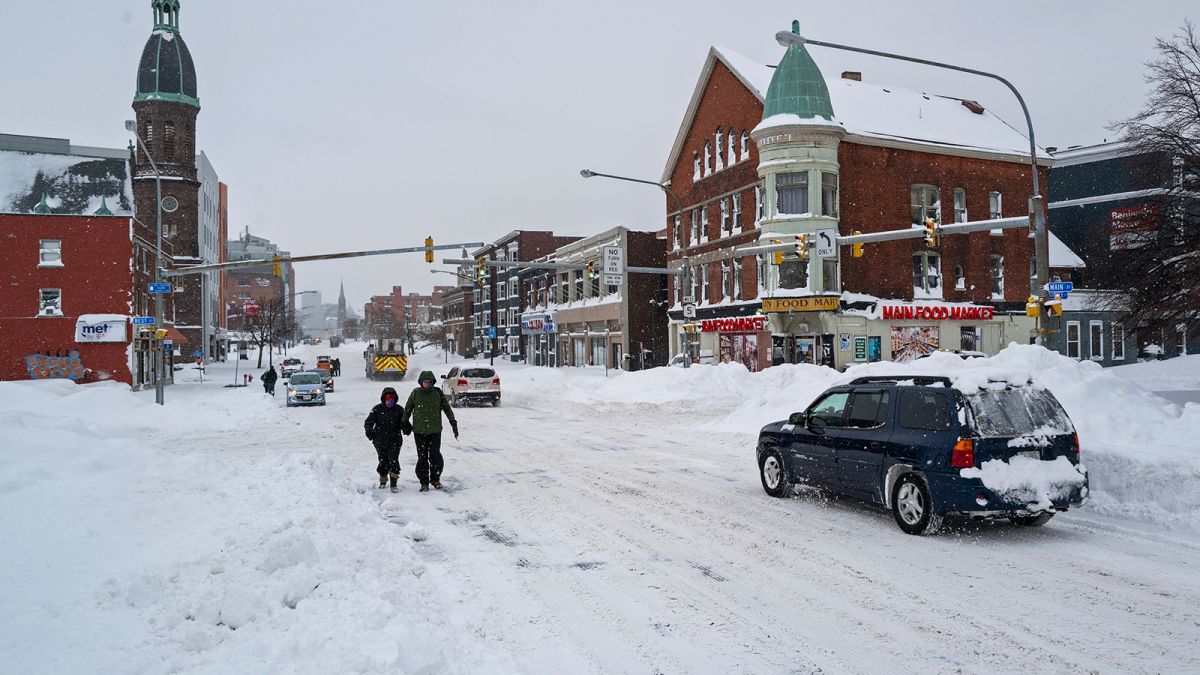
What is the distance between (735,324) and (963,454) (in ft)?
113

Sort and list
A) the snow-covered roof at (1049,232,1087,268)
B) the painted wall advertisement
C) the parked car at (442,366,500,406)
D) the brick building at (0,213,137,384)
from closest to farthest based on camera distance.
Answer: the parked car at (442,366,500,406)
the brick building at (0,213,137,384)
the painted wall advertisement
the snow-covered roof at (1049,232,1087,268)

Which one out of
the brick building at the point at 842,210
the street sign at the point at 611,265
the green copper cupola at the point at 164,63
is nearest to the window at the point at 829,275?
the brick building at the point at 842,210

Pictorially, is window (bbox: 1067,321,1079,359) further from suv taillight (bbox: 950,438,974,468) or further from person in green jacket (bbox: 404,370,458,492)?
person in green jacket (bbox: 404,370,458,492)

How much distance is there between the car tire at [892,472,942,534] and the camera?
8.74 meters

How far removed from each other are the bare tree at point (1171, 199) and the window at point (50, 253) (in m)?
47.6

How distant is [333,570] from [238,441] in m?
14.2

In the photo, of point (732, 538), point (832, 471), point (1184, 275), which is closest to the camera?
point (732, 538)

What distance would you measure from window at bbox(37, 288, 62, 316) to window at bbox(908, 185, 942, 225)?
4409cm

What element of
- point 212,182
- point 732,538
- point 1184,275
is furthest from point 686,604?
point 212,182

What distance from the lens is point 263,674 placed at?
4602mm

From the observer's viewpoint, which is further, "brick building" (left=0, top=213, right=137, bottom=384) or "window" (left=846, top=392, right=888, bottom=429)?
"brick building" (left=0, top=213, right=137, bottom=384)

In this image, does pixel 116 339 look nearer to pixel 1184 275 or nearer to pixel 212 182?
pixel 1184 275

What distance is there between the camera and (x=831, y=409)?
10648mm

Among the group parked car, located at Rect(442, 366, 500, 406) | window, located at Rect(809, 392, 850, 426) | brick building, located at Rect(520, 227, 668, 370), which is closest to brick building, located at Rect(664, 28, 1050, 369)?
brick building, located at Rect(520, 227, 668, 370)
